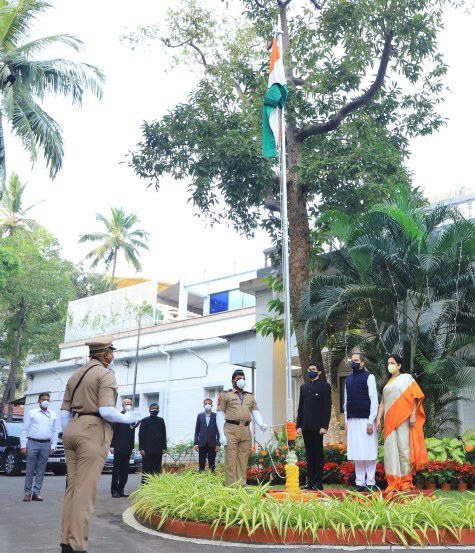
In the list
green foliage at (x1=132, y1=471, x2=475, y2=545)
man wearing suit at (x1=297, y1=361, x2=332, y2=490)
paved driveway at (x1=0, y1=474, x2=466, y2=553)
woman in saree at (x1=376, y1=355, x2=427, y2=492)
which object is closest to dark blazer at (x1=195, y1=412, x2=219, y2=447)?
paved driveway at (x1=0, y1=474, x2=466, y2=553)

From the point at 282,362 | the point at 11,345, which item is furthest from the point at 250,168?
the point at 11,345

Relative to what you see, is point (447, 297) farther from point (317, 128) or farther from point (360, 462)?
point (317, 128)

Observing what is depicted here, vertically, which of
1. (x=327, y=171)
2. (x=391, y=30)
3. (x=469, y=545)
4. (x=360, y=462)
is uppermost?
(x=391, y=30)

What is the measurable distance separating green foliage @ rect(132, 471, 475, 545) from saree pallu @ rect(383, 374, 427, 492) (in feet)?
5.48

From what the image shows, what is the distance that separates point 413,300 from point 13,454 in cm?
1162

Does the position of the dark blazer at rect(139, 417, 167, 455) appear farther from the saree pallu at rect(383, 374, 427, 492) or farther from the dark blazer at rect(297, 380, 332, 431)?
the saree pallu at rect(383, 374, 427, 492)

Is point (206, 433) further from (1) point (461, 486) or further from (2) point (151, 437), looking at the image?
(1) point (461, 486)

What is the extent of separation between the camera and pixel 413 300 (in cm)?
1306

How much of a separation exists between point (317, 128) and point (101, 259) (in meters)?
34.6

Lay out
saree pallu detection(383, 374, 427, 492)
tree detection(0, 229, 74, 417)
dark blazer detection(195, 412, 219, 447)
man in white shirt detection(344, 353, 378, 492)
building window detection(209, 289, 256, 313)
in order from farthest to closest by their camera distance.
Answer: tree detection(0, 229, 74, 417) < building window detection(209, 289, 256, 313) < dark blazer detection(195, 412, 219, 447) < man in white shirt detection(344, 353, 378, 492) < saree pallu detection(383, 374, 427, 492)

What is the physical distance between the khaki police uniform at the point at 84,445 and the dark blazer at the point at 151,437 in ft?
22.4

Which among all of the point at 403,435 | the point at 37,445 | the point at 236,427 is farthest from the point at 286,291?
the point at 37,445

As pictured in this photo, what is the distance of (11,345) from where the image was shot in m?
40.4

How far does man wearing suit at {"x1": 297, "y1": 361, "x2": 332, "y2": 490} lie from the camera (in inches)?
409
